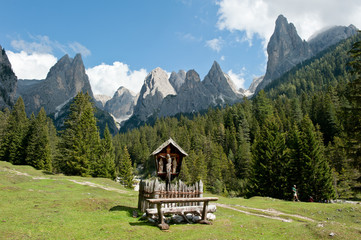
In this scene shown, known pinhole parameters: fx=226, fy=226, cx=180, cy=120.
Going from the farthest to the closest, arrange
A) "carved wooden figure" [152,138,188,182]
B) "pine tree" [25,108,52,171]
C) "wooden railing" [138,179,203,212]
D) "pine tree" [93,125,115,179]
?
"pine tree" [25,108,52,171] < "pine tree" [93,125,115,179] < "carved wooden figure" [152,138,188,182] < "wooden railing" [138,179,203,212]

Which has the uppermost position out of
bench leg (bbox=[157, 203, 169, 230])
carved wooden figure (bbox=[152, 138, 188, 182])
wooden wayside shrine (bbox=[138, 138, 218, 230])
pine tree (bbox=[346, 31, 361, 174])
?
pine tree (bbox=[346, 31, 361, 174])

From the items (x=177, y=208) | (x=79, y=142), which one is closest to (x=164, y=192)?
(x=177, y=208)

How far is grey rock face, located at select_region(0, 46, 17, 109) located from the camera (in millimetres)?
174262

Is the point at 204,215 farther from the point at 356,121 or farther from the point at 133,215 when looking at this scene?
the point at 356,121

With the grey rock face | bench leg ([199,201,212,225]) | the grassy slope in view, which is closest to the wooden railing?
bench leg ([199,201,212,225])

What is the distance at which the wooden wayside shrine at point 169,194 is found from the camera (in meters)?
13.5

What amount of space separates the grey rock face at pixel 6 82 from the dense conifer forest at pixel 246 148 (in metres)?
115

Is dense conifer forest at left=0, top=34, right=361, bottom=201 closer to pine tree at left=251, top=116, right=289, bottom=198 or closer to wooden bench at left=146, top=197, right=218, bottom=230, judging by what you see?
pine tree at left=251, top=116, right=289, bottom=198

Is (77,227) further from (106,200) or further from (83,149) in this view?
(83,149)

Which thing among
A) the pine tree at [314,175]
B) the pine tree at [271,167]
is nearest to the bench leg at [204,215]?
the pine tree at [271,167]

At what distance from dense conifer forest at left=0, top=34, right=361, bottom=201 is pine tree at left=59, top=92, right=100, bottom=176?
19cm

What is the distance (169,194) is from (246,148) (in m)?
66.2

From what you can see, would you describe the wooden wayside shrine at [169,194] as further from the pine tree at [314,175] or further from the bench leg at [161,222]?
the pine tree at [314,175]

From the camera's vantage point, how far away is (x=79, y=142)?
46.1 metres
